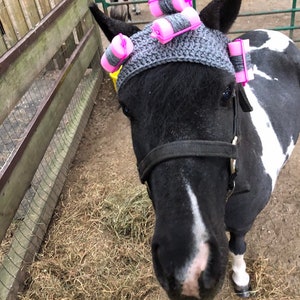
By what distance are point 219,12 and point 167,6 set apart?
233 millimetres

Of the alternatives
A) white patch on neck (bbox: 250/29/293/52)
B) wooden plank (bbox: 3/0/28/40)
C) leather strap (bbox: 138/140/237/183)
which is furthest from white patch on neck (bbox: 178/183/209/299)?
wooden plank (bbox: 3/0/28/40)

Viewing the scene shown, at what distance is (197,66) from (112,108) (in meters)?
3.43

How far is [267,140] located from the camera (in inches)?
78.7

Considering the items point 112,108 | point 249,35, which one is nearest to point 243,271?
point 249,35

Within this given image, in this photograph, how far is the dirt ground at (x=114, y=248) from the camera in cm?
238

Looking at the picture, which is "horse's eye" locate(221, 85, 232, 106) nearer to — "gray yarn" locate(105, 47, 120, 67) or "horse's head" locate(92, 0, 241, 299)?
"horse's head" locate(92, 0, 241, 299)

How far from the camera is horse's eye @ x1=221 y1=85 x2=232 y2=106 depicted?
4.30 feet

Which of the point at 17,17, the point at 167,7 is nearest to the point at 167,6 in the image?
the point at 167,7

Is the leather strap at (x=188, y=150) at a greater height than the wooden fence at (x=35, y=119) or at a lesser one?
greater

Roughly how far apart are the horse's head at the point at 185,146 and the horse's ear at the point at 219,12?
4.9 inches

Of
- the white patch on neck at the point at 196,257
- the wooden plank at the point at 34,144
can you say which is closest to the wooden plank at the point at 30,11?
the wooden plank at the point at 34,144

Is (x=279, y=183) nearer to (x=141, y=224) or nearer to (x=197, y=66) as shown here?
(x=141, y=224)

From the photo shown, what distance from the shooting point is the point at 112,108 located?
4613mm

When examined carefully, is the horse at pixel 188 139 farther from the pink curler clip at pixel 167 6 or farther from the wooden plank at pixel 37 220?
the wooden plank at pixel 37 220
